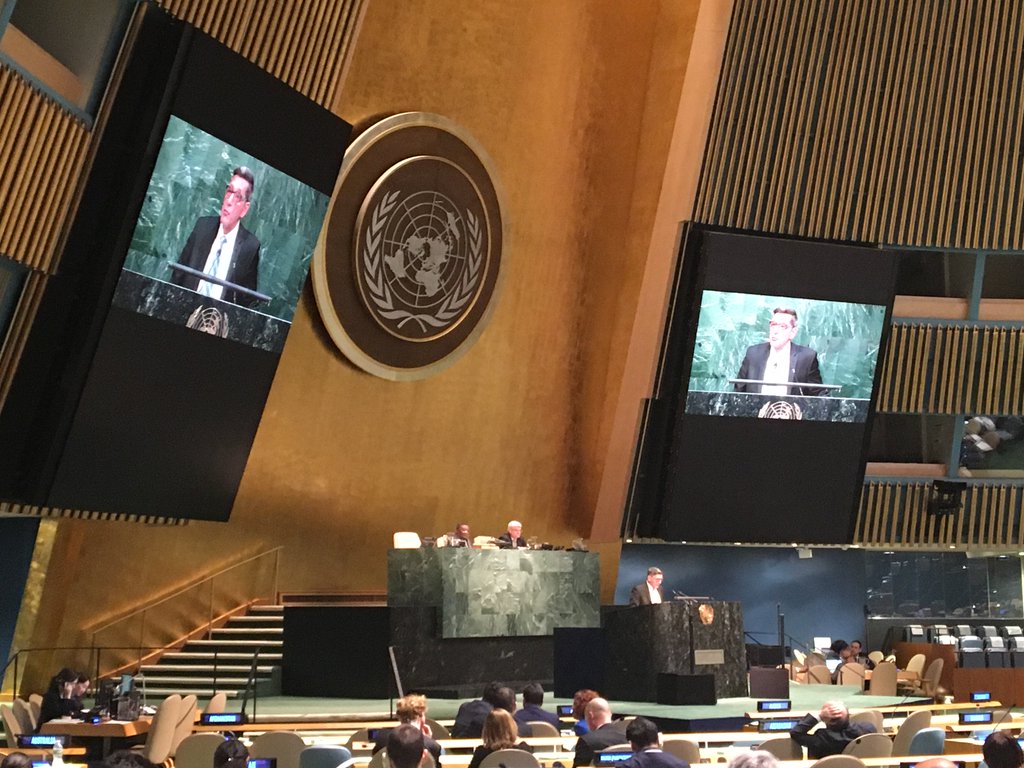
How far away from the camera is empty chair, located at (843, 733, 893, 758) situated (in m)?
7.11

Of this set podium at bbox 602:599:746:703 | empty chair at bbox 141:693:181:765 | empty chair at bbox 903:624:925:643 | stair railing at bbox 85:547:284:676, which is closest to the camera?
empty chair at bbox 141:693:181:765

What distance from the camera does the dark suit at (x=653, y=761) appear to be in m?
5.30

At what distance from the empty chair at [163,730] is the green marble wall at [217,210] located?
3273 mm

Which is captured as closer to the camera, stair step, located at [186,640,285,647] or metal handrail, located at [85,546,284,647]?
metal handrail, located at [85,546,284,647]

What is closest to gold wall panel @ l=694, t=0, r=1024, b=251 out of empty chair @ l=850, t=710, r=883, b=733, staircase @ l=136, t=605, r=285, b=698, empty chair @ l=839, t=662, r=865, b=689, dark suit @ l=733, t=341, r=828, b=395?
dark suit @ l=733, t=341, r=828, b=395

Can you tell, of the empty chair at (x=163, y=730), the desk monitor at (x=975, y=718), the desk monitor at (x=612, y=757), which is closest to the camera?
the desk monitor at (x=612, y=757)

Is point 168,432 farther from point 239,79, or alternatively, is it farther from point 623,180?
point 623,180

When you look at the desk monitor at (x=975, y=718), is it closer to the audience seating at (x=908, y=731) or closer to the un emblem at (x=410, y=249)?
the audience seating at (x=908, y=731)

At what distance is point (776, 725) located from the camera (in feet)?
31.2

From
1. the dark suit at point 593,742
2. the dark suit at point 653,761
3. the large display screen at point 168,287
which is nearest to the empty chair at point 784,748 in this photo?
the dark suit at point 593,742

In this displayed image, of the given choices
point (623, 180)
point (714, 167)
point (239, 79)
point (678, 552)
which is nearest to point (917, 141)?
point (714, 167)

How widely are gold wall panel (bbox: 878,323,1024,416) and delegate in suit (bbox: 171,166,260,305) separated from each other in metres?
10.5

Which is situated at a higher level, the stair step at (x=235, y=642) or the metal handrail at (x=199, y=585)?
the metal handrail at (x=199, y=585)

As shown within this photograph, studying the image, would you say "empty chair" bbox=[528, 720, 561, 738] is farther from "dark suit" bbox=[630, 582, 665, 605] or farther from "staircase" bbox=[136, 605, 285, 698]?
"staircase" bbox=[136, 605, 285, 698]
